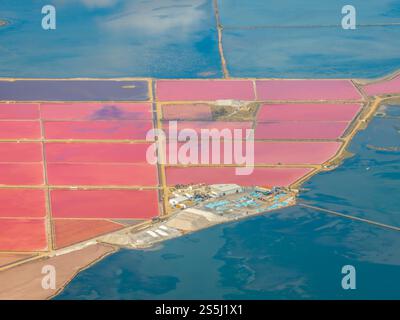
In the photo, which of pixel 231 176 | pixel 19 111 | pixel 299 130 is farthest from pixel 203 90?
pixel 231 176

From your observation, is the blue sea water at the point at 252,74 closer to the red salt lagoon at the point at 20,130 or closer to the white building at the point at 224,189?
the white building at the point at 224,189

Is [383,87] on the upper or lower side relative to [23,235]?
upper

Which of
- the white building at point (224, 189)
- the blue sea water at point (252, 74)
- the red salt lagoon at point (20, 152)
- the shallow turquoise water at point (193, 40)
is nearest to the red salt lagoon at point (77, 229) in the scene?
the blue sea water at point (252, 74)

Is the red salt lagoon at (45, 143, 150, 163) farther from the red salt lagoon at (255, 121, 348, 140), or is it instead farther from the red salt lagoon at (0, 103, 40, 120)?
the red salt lagoon at (255, 121, 348, 140)

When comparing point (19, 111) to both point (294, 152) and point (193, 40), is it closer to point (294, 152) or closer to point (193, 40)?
point (294, 152)

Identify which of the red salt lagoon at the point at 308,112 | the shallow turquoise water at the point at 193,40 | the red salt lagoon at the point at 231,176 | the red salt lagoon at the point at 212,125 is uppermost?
the shallow turquoise water at the point at 193,40

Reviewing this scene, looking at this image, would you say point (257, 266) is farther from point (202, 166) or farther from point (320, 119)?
point (320, 119)
